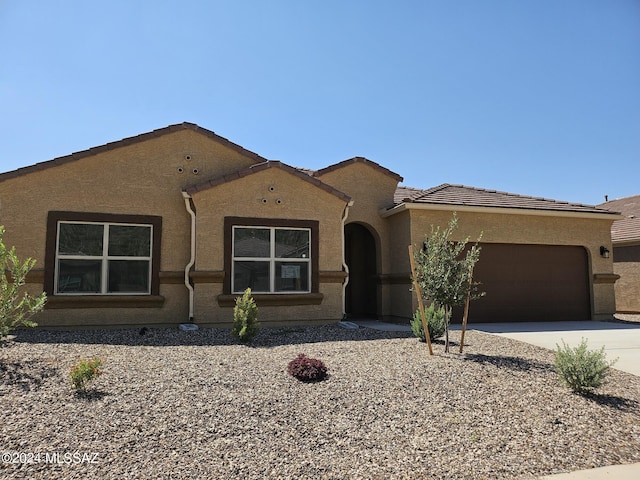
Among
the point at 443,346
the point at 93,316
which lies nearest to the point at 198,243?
the point at 93,316

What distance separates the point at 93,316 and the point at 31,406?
607cm

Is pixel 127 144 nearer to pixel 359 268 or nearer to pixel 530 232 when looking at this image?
pixel 359 268

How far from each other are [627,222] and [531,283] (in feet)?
31.0

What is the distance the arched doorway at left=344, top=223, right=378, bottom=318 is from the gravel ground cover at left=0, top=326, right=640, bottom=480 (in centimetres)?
782

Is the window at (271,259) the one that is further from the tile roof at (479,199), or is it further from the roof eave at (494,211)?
the tile roof at (479,199)

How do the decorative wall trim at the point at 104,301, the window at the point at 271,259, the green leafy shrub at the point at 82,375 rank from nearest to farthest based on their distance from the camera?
the green leafy shrub at the point at 82,375 → the decorative wall trim at the point at 104,301 → the window at the point at 271,259

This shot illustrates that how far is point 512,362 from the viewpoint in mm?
7883

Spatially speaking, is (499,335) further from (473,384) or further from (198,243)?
(198,243)

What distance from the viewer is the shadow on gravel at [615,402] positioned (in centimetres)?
616

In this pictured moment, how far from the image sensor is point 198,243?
11.3 m

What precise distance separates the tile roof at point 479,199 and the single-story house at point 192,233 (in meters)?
0.19

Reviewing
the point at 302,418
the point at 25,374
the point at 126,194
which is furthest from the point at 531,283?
the point at 25,374

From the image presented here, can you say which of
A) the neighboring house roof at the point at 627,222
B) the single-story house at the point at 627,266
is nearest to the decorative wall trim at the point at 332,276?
the single-story house at the point at 627,266

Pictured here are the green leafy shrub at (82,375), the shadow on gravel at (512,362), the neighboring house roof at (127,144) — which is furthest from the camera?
the neighboring house roof at (127,144)
